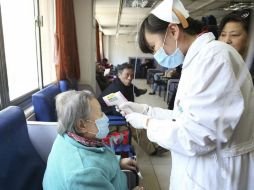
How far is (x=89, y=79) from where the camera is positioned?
3.81 m

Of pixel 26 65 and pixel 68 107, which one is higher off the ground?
pixel 26 65

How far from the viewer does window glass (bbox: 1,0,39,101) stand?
74.9 inches

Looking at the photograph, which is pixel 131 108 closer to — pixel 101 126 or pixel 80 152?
pixel 101 126

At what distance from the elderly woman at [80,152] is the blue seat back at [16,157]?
0.16m

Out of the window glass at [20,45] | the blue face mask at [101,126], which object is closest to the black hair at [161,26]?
the blue face mask at [101,126]

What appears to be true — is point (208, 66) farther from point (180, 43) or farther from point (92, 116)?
point (92, 116)

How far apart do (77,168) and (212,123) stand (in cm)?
58

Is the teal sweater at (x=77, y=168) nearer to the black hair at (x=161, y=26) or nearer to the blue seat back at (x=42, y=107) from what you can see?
the black hair at (x=161, y=26)

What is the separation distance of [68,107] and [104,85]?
3.31 metres

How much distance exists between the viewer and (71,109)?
1.14 metres

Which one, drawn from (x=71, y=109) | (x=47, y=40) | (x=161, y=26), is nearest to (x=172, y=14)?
(x=161, y=26)

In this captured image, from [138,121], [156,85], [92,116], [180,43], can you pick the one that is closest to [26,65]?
[92,116]

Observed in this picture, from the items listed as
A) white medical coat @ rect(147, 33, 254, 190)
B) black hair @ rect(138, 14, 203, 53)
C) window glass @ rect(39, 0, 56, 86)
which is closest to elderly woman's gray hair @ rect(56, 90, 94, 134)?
white medical coat @ rect(147, 33, 254, 190)

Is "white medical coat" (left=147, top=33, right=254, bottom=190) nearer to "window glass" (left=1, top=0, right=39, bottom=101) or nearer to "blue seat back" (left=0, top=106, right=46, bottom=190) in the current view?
"blue seat back" (left=0, top=106, right=46, bottom=190)
